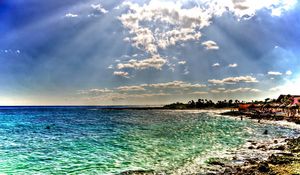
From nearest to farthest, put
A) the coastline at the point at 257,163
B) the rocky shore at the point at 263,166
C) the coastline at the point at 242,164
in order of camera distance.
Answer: the rocky shore at the point at 263,166
the coastline at the point at 257,163
the coastline at the point at 242,164

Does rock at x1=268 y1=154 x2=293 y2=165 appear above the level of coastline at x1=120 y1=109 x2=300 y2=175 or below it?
above

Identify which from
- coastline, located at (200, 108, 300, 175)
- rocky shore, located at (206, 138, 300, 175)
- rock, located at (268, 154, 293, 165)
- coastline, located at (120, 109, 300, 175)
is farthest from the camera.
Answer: rock, located at (268, 154, 293, 165)

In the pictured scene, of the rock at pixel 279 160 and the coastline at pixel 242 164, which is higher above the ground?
the rock at pixel 279 160

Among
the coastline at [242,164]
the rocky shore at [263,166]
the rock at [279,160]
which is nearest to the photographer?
the rocky shore at [263,166]

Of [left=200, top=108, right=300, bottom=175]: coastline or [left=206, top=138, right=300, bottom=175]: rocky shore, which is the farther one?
[left=200, top=108, right=300, bottom=175]: coastline

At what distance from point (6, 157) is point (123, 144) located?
14232 millimetres

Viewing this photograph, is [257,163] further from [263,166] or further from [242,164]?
[263,166]

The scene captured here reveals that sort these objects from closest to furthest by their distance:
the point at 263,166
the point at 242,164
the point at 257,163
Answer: the point at 263,166 → the point at 257,163 → the point at 242,164

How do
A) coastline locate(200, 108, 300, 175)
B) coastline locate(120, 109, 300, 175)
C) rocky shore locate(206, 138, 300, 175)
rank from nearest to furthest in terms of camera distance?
rocky shore locate(206, 138, 300, 175)
coastline locate(200, 108, 300, 175)
coastline locate(120, 109, 300, 175)

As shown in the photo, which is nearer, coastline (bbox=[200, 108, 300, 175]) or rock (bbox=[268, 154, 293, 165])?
coastline (bbox=[200, 108, 300, 175])

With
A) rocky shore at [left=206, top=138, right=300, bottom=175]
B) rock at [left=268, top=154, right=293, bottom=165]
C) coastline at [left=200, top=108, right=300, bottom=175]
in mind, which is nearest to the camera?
rocky shore at [left=206, top=138, right=300, bottom=175]

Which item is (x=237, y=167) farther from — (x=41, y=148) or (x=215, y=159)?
(x=41, y=148)

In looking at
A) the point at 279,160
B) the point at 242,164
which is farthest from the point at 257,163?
the point at 279,160

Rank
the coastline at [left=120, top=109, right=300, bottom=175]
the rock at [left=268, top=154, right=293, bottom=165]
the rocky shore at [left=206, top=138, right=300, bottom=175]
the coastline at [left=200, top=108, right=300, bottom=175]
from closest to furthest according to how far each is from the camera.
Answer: the rocky shore at [left=206, top=138, right=300, bottom=175]
the coastline at [left=200, top=108, right=300, bottom=175]
the coastline at [left=120, top=109, right=300, bottom=175]
the rock at [left=268, top=154, right=293, bottom=165]
